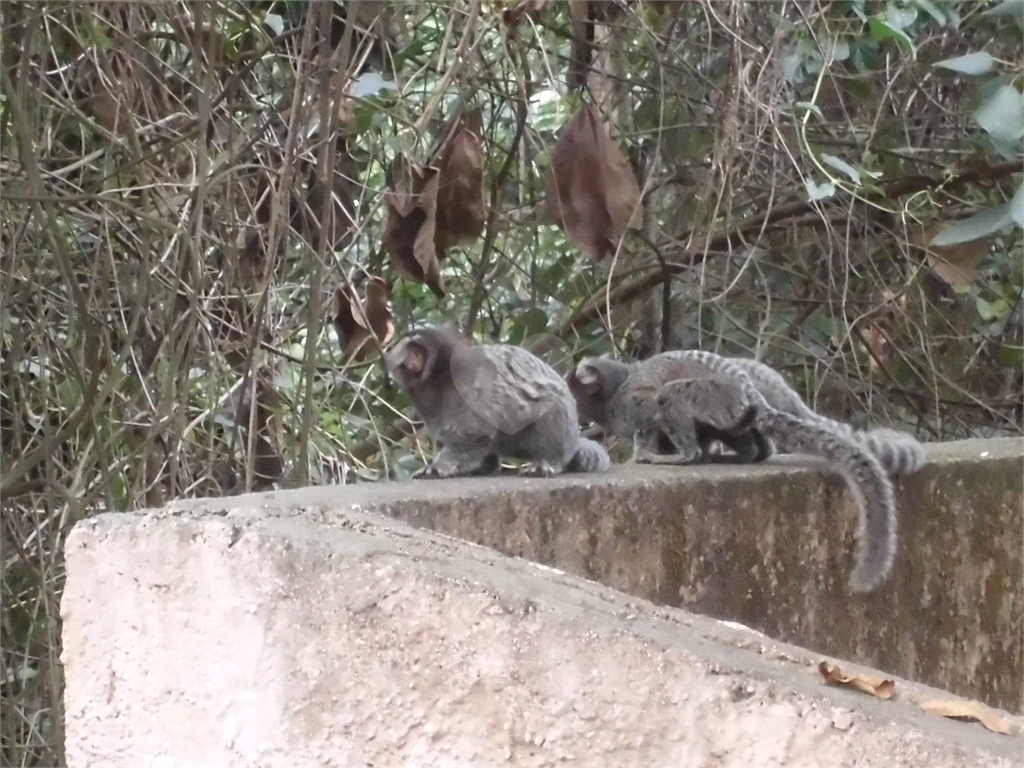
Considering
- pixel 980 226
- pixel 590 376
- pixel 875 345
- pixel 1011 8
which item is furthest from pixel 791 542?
pixel 875 345

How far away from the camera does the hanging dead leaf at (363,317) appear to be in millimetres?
3143

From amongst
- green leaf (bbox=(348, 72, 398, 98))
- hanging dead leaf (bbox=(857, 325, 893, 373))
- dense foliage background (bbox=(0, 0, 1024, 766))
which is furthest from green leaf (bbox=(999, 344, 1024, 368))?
green leaf (bbox=(348, 72, 398, 98))

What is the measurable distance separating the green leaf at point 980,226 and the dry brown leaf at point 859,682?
2072 millimetres

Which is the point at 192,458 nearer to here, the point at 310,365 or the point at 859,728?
the point at 310,365

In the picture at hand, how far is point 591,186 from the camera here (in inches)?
125

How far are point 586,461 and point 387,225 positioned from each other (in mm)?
759

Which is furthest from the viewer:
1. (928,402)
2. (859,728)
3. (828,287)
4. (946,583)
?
(928,402)

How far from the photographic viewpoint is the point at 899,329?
4742 millimetres

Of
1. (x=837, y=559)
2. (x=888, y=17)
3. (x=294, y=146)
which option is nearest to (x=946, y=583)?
(x=837, y=559)

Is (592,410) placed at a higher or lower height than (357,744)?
higher

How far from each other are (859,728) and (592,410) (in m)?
2.39

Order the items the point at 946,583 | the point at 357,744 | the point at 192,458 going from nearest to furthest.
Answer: the point at 357,744
the point at 946,583
the point at 192,458

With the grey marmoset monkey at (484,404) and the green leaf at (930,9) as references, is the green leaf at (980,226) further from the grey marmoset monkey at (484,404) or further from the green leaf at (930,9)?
the grey marmoset monkey at (484,404)

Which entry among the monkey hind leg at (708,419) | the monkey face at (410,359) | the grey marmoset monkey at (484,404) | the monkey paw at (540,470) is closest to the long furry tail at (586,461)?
the grey marmoset monkey at (484,404)
